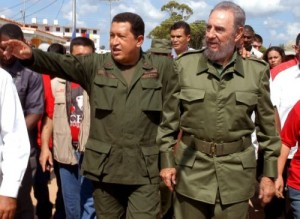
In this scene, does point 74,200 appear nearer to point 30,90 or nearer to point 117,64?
point 30,90

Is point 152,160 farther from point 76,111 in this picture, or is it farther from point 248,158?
point 76,111


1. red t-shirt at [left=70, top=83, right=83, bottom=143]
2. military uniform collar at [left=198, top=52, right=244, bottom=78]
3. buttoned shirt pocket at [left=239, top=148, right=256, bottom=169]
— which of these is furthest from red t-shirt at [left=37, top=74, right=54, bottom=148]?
buttoned shirt pocket at [left=239, top=148, right=256, bottom=169]

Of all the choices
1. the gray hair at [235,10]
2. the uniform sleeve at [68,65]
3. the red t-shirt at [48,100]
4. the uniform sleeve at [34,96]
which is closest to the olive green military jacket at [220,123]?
the gray hair at [235,10]

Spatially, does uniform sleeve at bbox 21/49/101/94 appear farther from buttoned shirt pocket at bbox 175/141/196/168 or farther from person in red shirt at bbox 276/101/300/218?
person in red shirt at bbox 276/101/300/218

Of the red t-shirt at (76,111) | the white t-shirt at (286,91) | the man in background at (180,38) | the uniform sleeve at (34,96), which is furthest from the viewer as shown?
the man in background at (180,38)

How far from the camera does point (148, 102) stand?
12.2 ft

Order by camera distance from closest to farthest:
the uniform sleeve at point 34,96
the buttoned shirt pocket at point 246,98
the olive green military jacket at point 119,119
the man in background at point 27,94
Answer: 1. the buttoned shirt pocket at point 246,98
2. the olive green military jacket at point 119,119
3. the man in background at point 27,94
4. the uniform sleeve at point 34,96

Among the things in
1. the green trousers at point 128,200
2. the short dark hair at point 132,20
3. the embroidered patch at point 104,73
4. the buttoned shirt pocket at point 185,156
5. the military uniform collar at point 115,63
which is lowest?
the green trousers at point 128,200

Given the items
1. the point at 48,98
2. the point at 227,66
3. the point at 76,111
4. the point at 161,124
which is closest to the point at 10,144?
the point at 161,124

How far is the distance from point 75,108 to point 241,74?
75.1 inches

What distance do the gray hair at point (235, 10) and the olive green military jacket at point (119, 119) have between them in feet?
1.78

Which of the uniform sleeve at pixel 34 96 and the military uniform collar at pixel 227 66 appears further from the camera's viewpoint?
the uniform sleeve at pixel 34 96

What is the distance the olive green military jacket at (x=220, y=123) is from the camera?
330 centimetres

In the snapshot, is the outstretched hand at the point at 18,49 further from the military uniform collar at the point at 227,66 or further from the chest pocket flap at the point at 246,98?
the chest pocket flap at the point at 246,98
